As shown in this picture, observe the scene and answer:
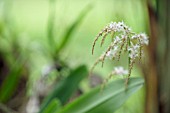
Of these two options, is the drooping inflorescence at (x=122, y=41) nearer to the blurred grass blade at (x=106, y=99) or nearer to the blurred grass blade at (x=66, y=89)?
the blurred grass blade at (x=106, y=99)

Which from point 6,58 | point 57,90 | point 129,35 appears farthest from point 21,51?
point 129,35

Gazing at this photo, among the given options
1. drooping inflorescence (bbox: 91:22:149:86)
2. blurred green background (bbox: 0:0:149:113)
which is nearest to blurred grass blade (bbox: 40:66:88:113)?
blurred green background (bbox: 0:0:149:113)

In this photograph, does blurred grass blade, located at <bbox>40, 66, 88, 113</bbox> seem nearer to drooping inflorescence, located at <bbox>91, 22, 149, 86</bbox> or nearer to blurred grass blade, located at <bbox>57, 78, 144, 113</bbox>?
blurred grass blade, located at <bbox>57, 78, 144, 113</bbox>

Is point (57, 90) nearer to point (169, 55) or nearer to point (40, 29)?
point (169, 55)

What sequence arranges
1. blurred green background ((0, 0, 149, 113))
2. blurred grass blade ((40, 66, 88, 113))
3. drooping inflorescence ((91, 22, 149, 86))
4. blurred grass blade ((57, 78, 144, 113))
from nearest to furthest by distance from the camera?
1. drooping inflorescence ((91, 22, 149, 86))
2. blurred grass blade ((57, 78, 144, 113))
3. blurred grass blade ((40, 66, 88, 113))
4. blurred green background ((0, 0, 149, 113))

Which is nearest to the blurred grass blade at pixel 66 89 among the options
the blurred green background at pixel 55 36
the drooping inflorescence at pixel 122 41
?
the blurred green background at pixel 55 36
